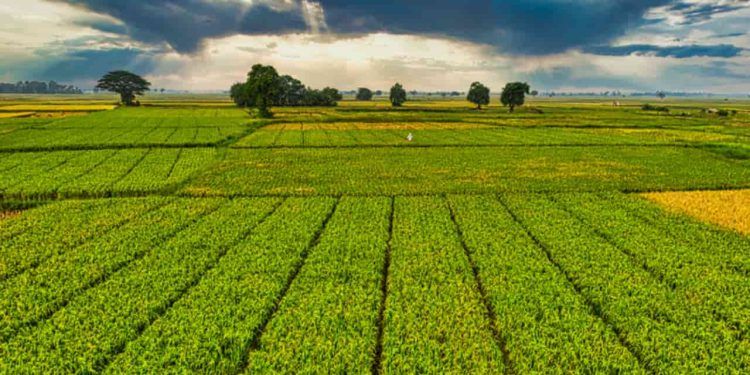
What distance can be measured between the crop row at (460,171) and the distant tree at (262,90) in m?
52.0

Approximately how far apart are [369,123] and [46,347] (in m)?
74.2

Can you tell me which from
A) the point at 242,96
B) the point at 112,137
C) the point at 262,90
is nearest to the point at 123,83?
the point at 242,96

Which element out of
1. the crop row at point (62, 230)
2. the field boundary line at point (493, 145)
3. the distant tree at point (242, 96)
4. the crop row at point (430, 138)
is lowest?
the crop row at point (62, 230)

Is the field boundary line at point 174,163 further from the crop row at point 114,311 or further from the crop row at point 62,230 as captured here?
the crop row at point 114,311

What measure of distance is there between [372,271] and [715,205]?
23.2 meters

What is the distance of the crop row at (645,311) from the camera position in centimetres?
1023

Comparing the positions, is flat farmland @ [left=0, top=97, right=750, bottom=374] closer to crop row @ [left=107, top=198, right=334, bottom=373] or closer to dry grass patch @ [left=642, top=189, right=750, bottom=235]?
crop row @ [left=107, top=198, right=334, bottom=373]

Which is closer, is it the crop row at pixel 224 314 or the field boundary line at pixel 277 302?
the crop row at pixel 224 314

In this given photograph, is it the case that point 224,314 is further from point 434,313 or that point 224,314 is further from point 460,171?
point 460,171

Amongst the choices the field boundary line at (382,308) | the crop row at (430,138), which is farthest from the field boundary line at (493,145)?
the field boundary line at (382,308)

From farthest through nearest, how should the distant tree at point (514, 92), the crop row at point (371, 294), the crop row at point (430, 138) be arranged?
1. the distant tree at point (514, 92)
2. the crop row at point (430, 138)
3. the crop row at point (371, 294)

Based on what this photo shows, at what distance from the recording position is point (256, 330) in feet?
37.1

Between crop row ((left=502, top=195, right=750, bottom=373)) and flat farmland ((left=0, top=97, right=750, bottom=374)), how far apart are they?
2.5 inches

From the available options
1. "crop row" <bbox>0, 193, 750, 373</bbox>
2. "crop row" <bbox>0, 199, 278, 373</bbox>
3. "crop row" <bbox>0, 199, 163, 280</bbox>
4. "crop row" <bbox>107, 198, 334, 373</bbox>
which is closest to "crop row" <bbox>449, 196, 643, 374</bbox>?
"crop row" <bbox>0, 193, 750, 373</bbox>
